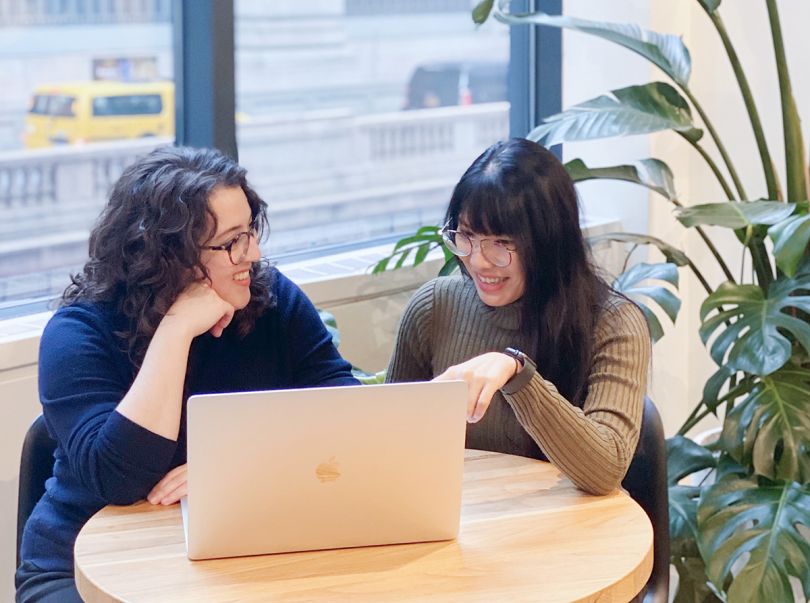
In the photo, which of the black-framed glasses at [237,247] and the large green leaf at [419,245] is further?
the large green leaf at [419,245]

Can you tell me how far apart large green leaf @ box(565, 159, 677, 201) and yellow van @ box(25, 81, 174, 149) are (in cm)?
91

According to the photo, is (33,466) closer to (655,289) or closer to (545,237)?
(545,237)

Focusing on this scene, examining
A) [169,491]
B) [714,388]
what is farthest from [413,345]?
[714,388]

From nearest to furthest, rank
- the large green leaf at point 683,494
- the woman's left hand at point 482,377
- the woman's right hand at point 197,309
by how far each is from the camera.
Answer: the woman's left hand at point 482,377 < the woman's right hand at point 197,309 < the large green leaf at point 683,494

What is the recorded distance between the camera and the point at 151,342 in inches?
65.6

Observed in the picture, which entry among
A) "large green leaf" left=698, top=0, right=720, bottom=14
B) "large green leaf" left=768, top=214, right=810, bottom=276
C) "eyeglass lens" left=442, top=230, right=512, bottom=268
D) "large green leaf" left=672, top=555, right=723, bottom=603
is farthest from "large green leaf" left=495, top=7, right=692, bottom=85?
"large green leaf" left=672, top=555, right=723, bottom=603

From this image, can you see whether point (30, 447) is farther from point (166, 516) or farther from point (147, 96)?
point (147, 96)

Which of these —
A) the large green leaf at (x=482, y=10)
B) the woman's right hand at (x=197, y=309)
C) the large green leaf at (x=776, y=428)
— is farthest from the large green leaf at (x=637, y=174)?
the woman's right hand at (x=197, y=309)

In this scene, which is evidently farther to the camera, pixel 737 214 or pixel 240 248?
pixel 737 214

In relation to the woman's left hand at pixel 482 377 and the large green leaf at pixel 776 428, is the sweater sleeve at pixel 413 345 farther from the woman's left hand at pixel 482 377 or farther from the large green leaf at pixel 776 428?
the large green leaf at pixel 776 428

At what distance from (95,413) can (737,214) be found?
1.28 metres

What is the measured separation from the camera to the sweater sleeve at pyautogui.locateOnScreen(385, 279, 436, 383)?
2.03 metres

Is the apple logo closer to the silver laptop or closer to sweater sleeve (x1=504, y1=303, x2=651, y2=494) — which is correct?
the silver laptop

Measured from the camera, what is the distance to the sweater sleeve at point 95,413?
1570 millimetres
